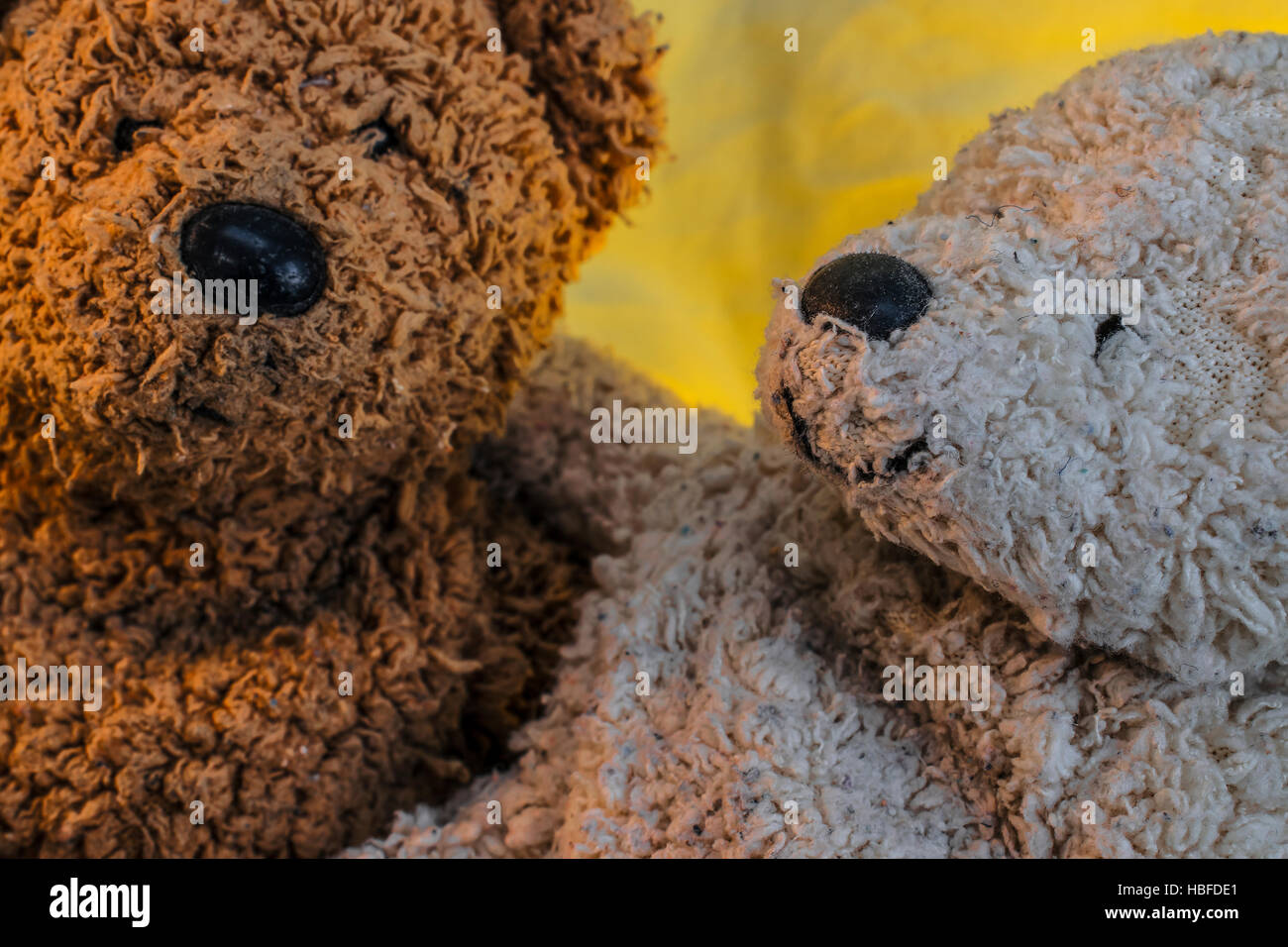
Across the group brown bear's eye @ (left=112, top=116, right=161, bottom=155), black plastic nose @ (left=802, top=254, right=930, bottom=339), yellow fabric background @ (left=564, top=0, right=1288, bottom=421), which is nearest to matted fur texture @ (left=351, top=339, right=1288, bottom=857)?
black plastic nose @ (left=802, top=254, right=930, bottom=339)

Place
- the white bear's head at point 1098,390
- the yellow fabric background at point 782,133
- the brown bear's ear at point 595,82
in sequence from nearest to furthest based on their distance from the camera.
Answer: the white bear's head at point 1098,390 → the brown bear's ear at point 595,82 → the yellow fabric background at point 782,133

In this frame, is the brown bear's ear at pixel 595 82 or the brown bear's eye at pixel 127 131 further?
the brown bear's ear at pixel 595 82

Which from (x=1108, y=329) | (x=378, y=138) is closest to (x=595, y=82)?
(x=378, y=138)

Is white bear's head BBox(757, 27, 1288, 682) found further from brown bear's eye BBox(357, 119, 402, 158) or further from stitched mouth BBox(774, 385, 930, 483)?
brown bear's eye BBox(357, 119, 402, 158)

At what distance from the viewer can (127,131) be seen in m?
0.63

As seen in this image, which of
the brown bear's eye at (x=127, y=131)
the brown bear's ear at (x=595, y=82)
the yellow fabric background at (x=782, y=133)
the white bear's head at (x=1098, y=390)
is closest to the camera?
the white bear's head at (x=1098, y=390)

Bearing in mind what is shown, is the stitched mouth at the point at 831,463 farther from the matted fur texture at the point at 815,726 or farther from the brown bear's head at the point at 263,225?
the brown bear's head at the point at 263,225

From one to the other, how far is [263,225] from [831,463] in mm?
307

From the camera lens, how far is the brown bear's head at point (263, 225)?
59 centimetres

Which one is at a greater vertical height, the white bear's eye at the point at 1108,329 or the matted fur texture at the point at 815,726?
the white bear's eye at the point at 1108,329

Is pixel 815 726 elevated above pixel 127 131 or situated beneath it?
situated beneath

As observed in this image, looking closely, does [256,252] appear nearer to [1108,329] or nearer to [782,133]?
[1108,329]

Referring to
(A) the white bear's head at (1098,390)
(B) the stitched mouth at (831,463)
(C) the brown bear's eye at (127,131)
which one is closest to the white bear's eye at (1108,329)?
(A) the white bear's head at (1098,390)

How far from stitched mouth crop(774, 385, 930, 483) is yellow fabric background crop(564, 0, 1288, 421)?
12.8 inches
